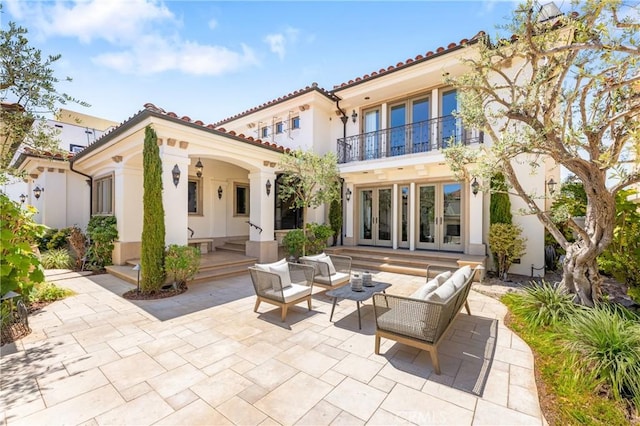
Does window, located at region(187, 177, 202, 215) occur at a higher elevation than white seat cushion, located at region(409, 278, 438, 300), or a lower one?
higher

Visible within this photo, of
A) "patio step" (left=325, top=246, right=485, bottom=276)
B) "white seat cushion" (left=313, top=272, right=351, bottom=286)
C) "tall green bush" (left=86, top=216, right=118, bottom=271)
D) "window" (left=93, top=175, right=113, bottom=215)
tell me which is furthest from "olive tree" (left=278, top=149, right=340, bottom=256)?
"window" (left=93, top=175, right=113, bottom=215)

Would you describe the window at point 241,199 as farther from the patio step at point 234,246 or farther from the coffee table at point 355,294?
the coffee table at point 355,294

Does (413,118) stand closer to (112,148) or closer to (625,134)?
(625,134)

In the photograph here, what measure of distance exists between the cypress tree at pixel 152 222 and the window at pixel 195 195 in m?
5.37

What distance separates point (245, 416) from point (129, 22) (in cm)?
738

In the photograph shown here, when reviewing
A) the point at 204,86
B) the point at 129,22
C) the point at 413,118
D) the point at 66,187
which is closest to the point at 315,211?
the point at 413,118

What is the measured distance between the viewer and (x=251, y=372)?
3.51 meters

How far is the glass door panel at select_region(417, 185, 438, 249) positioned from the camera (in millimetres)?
10547

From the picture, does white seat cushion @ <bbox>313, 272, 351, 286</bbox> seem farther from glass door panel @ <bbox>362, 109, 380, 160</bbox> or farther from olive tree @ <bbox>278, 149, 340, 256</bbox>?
glass door panel @ <bbox>362, 109, 380, 160</bbox>

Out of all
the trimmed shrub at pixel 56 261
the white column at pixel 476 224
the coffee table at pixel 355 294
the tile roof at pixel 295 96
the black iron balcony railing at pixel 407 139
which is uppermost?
the tile roof at pixel 295 96

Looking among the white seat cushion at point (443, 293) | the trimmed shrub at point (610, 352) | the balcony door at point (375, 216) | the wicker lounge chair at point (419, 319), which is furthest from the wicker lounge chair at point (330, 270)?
the balcony door at point (375, 216)

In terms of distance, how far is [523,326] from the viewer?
4926mm

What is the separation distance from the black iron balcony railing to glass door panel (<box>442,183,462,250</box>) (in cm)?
162

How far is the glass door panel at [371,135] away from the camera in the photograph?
11.3 meters
